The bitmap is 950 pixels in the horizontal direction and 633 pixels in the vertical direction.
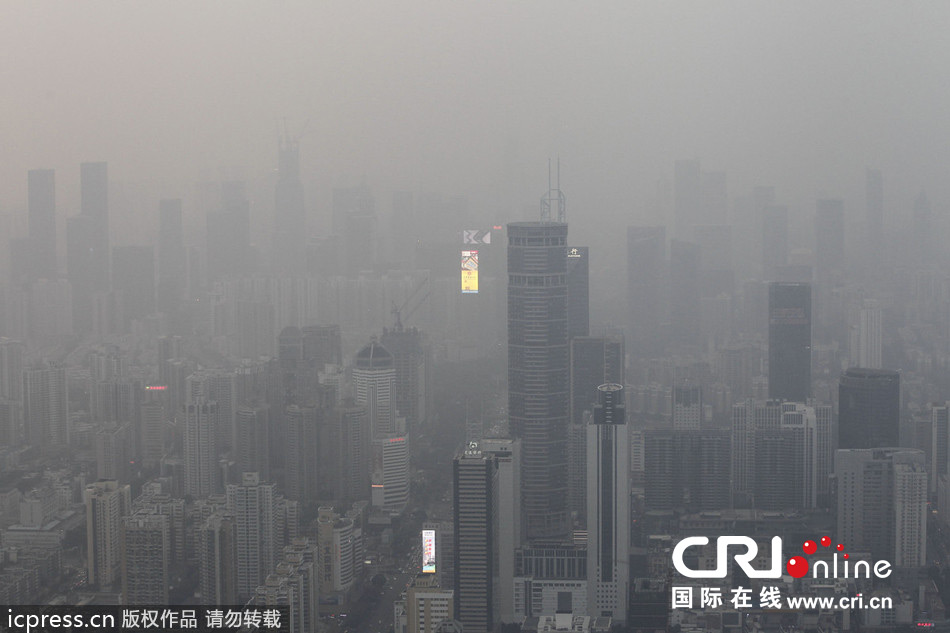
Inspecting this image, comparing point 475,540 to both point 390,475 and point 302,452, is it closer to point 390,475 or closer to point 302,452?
point 390,475

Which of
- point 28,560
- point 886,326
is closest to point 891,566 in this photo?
point 886,326

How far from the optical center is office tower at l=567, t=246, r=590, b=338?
8070mm

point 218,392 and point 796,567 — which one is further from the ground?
point 218,392

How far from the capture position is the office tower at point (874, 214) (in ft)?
24.3

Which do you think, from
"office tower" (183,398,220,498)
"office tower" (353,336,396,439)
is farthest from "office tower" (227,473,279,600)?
"office tower" (353,336,396,439)

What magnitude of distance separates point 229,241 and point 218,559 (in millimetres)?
2249

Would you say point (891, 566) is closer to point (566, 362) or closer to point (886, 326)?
point (886, 326)

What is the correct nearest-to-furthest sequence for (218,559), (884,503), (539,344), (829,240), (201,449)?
(218,559)
(884,503)
(201,449)
(829,240)
(539,344)

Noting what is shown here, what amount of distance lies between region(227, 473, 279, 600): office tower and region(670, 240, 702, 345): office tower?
2922 millimetres

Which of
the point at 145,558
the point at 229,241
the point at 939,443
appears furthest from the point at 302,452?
the point at 939,443

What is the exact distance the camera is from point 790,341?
316 inches

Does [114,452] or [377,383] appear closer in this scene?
[114,452]

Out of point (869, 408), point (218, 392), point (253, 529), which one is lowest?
point (253, 529)

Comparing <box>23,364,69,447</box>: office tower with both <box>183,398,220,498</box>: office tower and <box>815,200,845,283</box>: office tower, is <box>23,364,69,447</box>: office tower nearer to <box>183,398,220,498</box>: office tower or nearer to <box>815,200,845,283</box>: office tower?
<box>183,398,220,498</box>: office tower
